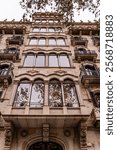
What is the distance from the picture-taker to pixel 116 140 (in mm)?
5641

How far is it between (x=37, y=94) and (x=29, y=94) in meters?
0.45

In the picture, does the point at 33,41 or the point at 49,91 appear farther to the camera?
the point at 33,41

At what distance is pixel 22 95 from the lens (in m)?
13.4

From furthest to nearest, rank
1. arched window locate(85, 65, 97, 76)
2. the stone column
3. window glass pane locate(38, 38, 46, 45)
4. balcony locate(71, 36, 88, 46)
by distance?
balcony locate(71, 36, 88, 46)
window glass pane locate(38, 38, 46, 45)
arched window locate(85, 65, 97, 76)
the stone column

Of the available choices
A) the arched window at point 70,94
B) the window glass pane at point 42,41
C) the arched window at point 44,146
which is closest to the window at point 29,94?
the arched window at point 70,94

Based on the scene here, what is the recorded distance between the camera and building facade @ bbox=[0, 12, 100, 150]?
11320 mm

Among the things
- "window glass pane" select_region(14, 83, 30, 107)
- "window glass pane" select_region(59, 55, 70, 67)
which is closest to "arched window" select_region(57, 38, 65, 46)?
"window glass pane" select_region(59, 55, 70, 67)

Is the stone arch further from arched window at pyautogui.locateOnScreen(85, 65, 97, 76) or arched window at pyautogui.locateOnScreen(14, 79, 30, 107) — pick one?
arched window at pyautogui.locateOnScreen(85, 65, 97, 76)

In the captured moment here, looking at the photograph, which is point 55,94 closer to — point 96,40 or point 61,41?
point 61,41

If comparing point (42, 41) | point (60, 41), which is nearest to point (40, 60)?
point (42, 41)

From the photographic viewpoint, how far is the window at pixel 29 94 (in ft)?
41.8

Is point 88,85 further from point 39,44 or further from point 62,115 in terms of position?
point 39,44

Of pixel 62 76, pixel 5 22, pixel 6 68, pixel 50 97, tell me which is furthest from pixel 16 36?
pixel 50 97

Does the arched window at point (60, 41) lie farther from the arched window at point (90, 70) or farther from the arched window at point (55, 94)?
the arched window at point (55, 94)
